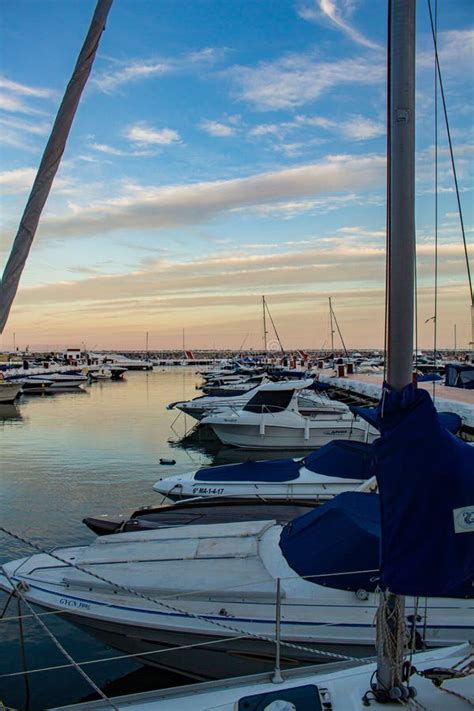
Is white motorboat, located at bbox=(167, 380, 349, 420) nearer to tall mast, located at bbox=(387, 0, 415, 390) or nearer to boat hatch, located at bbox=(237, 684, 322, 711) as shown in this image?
boat hatch, located at bbox=(237, 684, 322, 711)

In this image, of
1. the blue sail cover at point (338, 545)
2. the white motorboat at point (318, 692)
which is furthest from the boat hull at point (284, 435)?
the white motorboat at point (318, 692)

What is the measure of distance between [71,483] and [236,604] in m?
14.3

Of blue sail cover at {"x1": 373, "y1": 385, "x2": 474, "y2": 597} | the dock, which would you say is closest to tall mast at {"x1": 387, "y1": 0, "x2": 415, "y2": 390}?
blue sail cover at {"x1": 373, "y1": 385, "x2": 474, "y2": 597}

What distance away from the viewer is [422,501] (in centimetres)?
388

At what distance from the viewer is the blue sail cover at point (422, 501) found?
384 cm

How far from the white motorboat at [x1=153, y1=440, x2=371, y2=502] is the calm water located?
297cm

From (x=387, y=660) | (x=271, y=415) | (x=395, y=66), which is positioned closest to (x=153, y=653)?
(x=387, y=660)

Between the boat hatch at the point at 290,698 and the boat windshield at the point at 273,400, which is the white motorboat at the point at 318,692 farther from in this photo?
the boat windshield at the point at 273,400

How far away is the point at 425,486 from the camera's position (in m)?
3.88

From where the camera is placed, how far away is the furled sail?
14.9 feet

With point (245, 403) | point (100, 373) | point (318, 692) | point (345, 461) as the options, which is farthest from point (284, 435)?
point (100, 373)

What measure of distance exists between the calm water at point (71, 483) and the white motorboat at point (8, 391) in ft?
6.56

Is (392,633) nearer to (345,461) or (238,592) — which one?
(238,592)

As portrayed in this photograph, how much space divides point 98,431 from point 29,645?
24.5 metres
